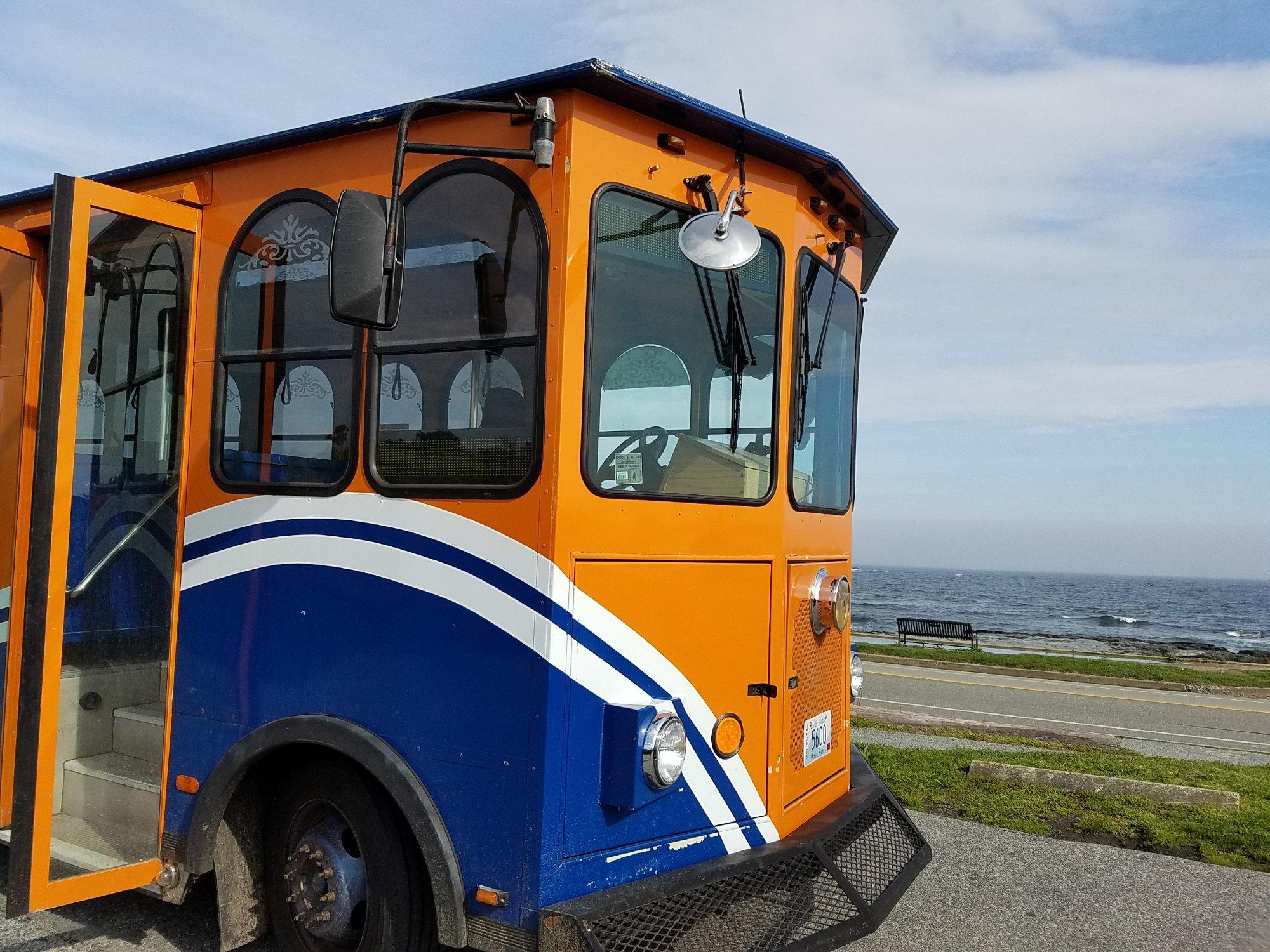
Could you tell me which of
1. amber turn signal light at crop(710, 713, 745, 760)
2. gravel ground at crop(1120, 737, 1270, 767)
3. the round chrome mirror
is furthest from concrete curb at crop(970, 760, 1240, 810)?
the round chrome mirror

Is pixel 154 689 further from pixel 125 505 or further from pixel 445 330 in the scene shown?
pixel 445 330

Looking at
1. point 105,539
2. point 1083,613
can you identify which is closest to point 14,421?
point 105,539

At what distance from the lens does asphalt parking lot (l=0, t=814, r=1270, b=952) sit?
13.2 ft

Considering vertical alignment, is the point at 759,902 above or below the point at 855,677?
below

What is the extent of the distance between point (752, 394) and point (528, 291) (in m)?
0.91

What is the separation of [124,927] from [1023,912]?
12.4 ft

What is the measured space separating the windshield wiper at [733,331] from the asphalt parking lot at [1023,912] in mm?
2228

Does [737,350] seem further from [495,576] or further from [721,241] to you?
[495,576]

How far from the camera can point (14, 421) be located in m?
4.23

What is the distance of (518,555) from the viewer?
2.99 m

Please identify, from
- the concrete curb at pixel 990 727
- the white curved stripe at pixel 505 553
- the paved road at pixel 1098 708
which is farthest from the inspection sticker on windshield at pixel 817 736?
the paved road at pixel 1098 708

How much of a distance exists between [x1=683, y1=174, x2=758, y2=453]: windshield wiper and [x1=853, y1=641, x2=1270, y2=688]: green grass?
12517 mm

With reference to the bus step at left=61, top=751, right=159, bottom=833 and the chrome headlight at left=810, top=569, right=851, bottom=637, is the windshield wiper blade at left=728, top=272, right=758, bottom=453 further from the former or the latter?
the bus step at left=61, top=751, right=159, bottom=833

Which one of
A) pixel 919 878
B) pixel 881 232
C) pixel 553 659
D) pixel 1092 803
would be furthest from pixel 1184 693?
pixel 553 659
